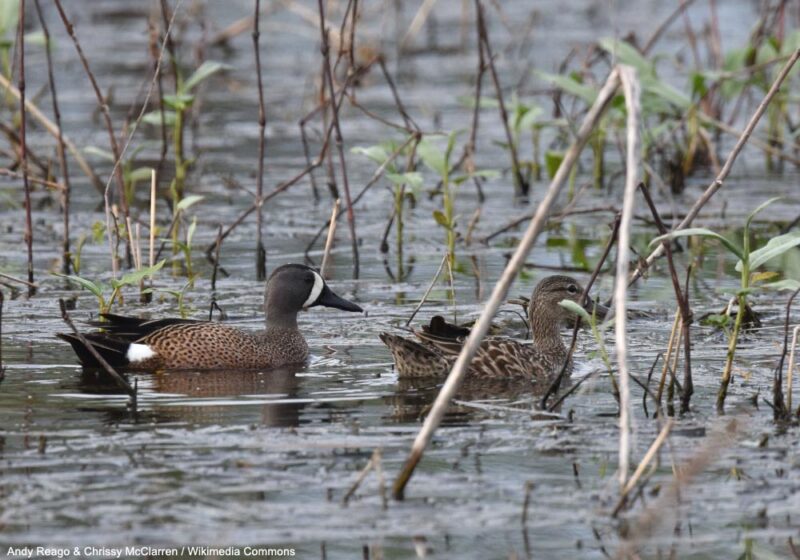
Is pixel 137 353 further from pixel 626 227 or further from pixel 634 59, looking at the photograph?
pixel 634 59

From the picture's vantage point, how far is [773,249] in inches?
255

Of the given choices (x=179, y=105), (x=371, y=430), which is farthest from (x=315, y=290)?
(x=179, y=105)

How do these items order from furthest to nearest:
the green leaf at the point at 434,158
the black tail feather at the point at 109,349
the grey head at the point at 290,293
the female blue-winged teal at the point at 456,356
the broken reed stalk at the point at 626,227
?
the green leaf at the point at 434,158, the grey head at the point at 290,293, the black tail feather at the point at 109,349, the female blue-winged teal at the point at 456,356, the broken reed stalk at the point at 626,227

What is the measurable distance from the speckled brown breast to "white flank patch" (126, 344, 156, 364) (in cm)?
2

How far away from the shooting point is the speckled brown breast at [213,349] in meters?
8.01

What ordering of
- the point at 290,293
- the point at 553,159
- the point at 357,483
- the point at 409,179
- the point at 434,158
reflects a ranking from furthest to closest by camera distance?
1. the point at 553,159
2. the point at 434,158
3. the point at 409,179
4. the point at 290,293
5. the point at 357,483

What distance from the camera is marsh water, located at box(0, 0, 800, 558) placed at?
17.1 feet

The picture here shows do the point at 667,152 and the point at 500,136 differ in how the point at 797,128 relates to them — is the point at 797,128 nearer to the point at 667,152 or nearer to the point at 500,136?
the point at 667,152

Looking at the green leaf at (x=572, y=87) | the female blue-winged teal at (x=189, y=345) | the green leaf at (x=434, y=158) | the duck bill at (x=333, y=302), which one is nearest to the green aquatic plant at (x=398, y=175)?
the green leaf at (x=434, y=158)

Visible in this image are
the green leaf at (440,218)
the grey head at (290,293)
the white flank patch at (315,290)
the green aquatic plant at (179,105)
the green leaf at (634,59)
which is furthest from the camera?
the green leaf at (634,59)

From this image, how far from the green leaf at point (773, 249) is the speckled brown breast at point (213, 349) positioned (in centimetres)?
264

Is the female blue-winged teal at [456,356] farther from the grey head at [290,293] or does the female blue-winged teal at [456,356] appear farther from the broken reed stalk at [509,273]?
the broken reed stalk at [509,273]

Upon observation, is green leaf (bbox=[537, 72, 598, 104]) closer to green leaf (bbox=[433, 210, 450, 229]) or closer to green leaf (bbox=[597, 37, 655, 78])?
green leaf (bbox=[597, 37, 655, 78])

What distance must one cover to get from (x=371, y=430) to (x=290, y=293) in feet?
7.29
